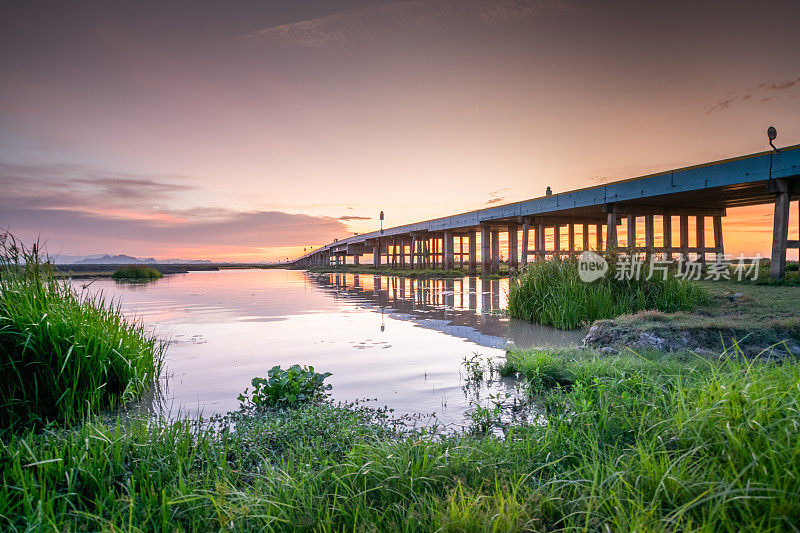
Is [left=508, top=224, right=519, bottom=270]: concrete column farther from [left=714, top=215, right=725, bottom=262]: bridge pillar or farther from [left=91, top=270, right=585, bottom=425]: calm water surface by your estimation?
[left=91, top=270, right=585, bottom=425]: calm water surface

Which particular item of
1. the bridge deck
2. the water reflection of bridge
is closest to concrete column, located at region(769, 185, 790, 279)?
the bridge deck

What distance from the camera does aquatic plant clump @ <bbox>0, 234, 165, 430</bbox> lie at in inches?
146

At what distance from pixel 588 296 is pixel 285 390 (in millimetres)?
7033

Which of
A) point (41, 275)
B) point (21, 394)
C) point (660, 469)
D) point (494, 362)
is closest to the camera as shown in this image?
point (660, 469)

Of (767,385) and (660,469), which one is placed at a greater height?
(767,385)

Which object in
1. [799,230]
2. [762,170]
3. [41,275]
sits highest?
[762,170]

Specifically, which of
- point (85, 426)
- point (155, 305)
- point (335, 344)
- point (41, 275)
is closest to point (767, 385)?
point (85, 426)

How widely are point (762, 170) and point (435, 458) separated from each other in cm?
1605

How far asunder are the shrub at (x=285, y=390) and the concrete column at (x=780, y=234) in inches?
586

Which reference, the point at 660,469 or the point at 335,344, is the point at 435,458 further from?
the point at 335,344

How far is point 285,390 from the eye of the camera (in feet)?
13.7

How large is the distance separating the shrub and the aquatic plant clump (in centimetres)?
132

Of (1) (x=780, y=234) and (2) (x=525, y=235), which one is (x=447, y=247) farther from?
(1) (x=780, y=234)

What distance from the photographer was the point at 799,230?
14078 mm
